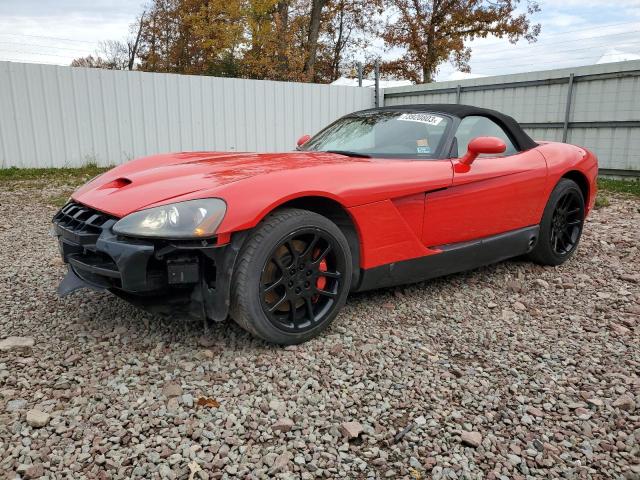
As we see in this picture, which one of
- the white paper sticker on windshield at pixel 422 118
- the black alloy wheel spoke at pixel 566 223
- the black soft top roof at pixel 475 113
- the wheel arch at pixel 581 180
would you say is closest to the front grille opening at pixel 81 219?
the white paper sticker on windshield at pixel 422 118

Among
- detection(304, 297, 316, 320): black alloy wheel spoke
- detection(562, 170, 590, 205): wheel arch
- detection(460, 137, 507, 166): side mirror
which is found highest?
detection(460, 137, 507, 166): side mirror

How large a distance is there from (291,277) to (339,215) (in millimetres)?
435

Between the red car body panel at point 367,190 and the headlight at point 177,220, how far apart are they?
4 cm

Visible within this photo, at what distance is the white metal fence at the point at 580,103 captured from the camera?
320 inches

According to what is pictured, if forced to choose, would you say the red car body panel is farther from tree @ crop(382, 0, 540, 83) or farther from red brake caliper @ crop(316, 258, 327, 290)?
tree @ crop(382, 0, 540, 83)

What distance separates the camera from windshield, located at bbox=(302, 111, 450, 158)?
3.15 meters

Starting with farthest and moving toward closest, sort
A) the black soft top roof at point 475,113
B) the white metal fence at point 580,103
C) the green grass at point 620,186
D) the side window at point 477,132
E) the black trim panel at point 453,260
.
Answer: the white metal fence at point 580,103, the green grass at point 620,186, the black soft top roof at point 475,113, the side window at point 477,132, the black trim panel at point 453,260

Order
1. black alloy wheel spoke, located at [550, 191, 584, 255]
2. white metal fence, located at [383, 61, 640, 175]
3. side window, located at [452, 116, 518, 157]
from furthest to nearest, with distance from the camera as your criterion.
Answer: white metal fence, located at [383, 61, 640, 175]
black alloy wheel spoke, located at [550, 191, 584, 255]
side window, located at [452, 116, 518, 157]

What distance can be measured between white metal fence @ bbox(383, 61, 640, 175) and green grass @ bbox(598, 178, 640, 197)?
0.71 feet

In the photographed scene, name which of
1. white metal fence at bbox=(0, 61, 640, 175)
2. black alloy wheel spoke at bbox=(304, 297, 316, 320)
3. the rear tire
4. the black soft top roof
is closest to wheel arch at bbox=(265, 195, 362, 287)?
black alloy wheel spoke at bbox=(304, 297, 316, 320)

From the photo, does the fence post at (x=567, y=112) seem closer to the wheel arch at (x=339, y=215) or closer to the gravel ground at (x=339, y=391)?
the gravel ground at (x=339, y=391)

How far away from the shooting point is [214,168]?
2.66m

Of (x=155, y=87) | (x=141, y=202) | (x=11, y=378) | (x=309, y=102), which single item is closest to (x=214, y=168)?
(x=141, y=202)

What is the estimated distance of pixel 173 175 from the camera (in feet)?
8.51
